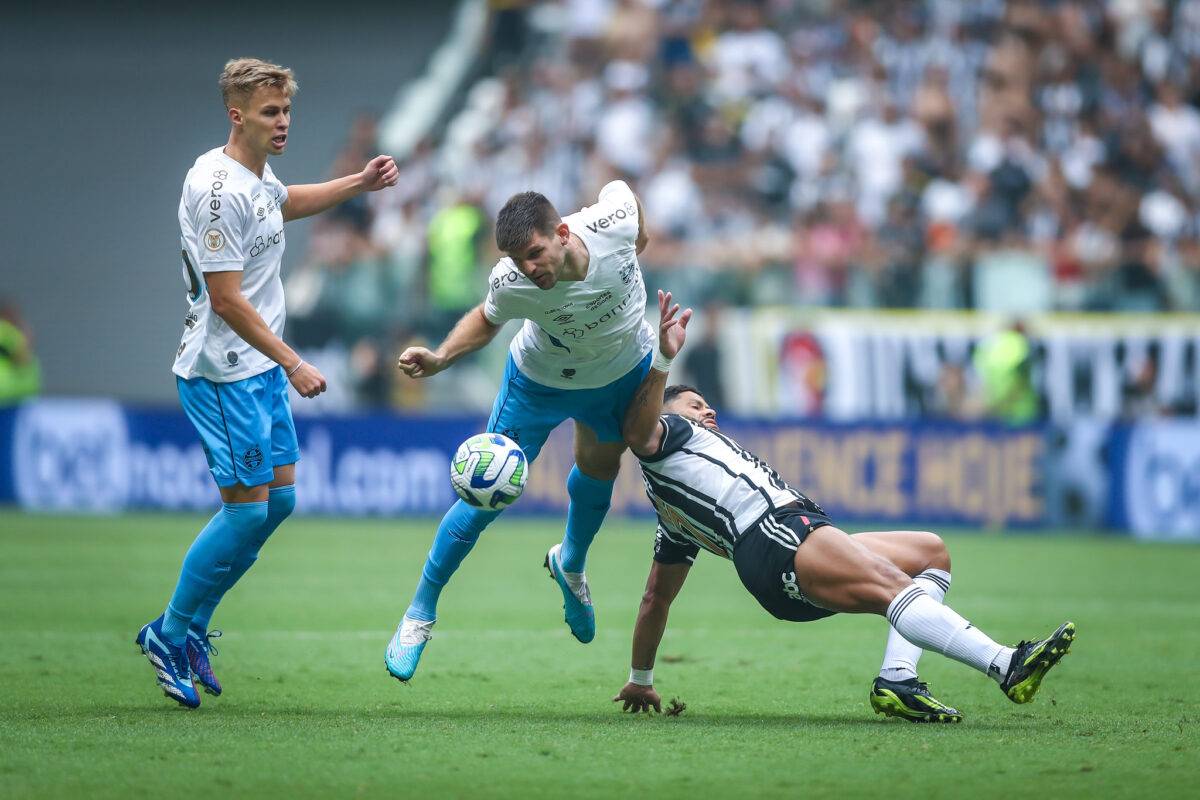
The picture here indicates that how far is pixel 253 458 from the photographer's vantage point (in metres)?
7.11

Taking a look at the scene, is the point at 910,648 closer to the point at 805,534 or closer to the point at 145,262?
the point at 805,534

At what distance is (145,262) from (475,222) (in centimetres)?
938

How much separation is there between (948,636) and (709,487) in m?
1.16

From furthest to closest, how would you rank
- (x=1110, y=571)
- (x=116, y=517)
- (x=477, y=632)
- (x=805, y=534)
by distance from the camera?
(x=116, y=517), (x=1110, y=571), (x=477, y=632), (x=805, y=534)

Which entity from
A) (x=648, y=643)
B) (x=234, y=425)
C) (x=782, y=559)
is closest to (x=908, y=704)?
(x=782, y=559)

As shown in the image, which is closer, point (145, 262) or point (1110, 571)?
point (1110, 571)

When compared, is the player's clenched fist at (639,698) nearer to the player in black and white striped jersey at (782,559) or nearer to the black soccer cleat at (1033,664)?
the player in black and white striped jersey at (782,559)

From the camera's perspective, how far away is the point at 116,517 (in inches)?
737

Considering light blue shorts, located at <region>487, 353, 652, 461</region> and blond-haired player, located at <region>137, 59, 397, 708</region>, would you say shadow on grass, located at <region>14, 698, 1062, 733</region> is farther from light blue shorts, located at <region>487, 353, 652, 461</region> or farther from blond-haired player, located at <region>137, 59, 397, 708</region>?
light blue shorts, located at <region>487, 353, 652, 461</region>

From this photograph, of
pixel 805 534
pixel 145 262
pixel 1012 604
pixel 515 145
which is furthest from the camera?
pixel 145 262

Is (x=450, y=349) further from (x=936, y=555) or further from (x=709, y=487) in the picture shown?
(x=936, y=555)

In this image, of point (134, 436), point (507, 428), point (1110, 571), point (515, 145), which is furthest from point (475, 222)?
point (507, 428)

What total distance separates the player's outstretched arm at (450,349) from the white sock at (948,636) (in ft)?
7.20

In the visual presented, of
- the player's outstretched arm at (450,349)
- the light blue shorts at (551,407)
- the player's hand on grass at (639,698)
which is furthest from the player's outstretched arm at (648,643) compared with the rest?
the player's outstretched arm at (450,349)
